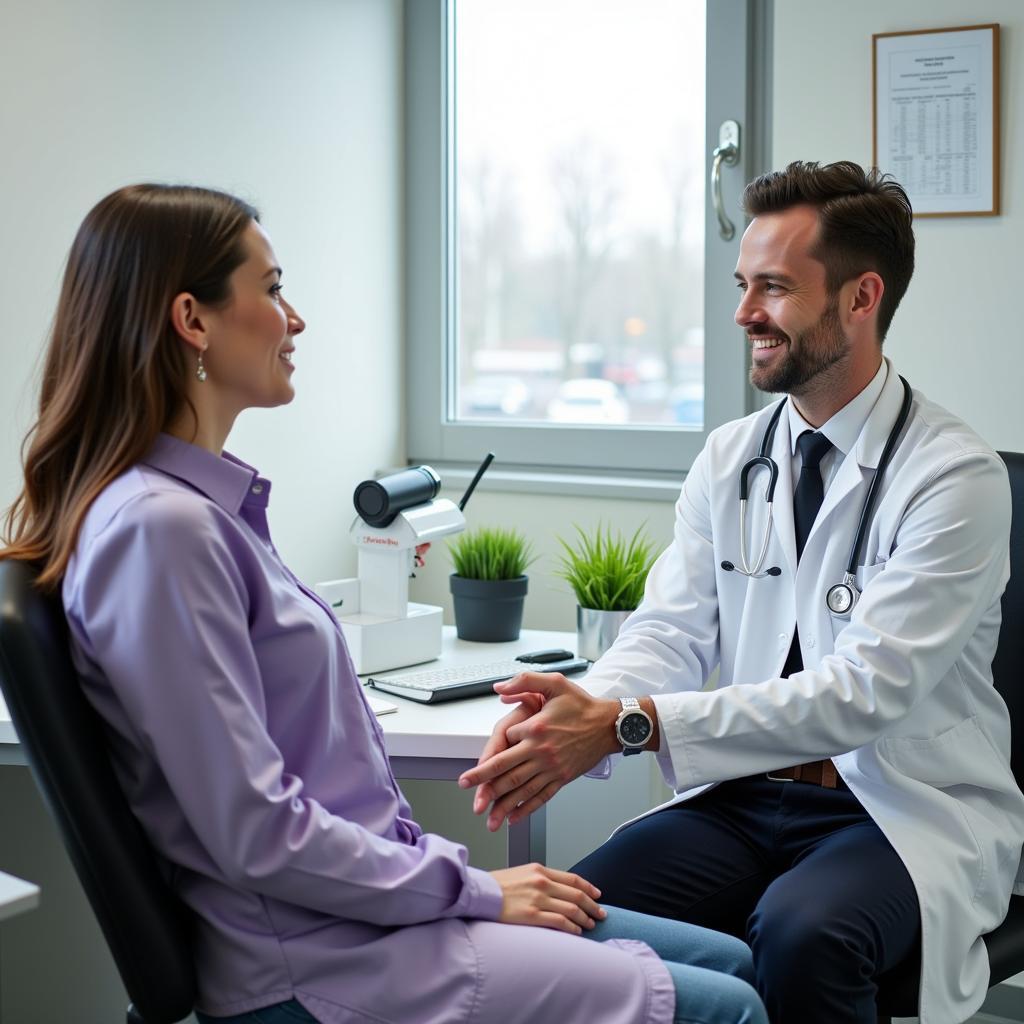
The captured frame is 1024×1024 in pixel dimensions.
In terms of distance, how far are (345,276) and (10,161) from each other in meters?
0.87

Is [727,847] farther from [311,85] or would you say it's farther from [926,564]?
[311,85]

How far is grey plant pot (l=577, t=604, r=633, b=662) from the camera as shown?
210 centimetres

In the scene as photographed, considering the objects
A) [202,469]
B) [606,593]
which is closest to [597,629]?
[606,593]

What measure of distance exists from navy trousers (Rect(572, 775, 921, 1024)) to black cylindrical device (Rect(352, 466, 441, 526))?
2.12 ft

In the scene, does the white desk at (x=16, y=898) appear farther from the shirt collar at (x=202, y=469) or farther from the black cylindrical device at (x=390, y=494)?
the black cylindrical device at (x=390, y=494)

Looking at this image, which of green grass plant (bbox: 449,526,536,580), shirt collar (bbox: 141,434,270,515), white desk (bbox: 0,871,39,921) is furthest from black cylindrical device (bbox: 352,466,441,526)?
white desk (bbox: 0,871,39,921)

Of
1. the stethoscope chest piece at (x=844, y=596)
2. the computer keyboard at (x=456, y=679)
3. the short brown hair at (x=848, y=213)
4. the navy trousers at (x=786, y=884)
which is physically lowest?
the navy trousers at (x=786, y=884)

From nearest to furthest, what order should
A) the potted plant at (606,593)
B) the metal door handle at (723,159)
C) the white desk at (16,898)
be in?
the white desk at (16,898) < the potted plant at (606,593) < the metal door handle at (723,159)

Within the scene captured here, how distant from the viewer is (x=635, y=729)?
5.05ft

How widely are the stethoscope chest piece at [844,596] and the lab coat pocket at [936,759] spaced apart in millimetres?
167

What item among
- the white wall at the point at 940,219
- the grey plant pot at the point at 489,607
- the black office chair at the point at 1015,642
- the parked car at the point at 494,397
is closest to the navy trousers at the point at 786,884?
the black office chair at the point at 1015,642

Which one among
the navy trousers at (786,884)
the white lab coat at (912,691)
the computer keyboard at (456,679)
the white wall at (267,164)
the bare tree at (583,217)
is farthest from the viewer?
the bare tree at (583,217)

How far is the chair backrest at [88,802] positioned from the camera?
3.40 ft

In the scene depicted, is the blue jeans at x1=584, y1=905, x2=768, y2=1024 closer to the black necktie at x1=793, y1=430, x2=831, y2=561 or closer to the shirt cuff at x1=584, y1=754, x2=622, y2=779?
the shirt cuff at x1=584, y1=754, x2=622, y2=779
